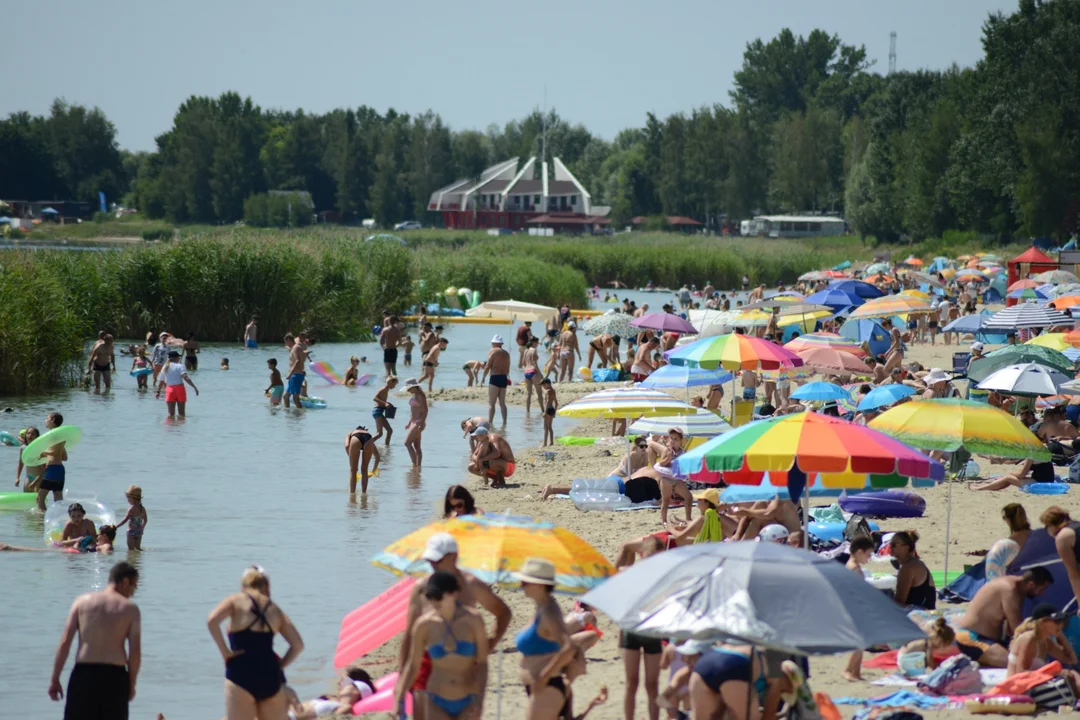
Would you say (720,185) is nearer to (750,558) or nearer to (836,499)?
(836,499)

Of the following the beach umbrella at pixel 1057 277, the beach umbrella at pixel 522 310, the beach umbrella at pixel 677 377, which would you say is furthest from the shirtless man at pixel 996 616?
the beach umbrella at pixel 1057 277

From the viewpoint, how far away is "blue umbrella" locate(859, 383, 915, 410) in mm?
15820

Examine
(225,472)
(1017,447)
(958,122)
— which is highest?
(958,122)

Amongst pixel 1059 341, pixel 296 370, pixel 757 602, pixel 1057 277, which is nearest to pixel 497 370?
pixel 296 370

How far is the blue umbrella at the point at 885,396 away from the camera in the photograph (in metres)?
15.8

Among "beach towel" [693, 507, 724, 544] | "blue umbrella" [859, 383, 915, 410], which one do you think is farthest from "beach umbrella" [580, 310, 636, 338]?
"beach towel" [693, 507, 724, 544]

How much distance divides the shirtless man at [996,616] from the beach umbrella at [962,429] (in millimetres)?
1418

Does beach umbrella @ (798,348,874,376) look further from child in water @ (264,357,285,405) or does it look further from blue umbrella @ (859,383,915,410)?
child in water @ (264,357,285,405)

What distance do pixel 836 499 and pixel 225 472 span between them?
9.53 metres

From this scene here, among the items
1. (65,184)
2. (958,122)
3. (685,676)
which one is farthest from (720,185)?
(685,676)

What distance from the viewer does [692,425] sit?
14.4m

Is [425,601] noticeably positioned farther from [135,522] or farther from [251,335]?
[251,335]

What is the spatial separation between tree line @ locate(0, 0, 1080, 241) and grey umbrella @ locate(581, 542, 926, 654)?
65707mm

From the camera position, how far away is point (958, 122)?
74.5 metres
